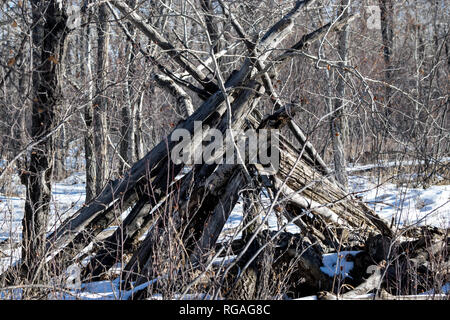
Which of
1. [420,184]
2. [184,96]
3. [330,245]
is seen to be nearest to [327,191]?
[330,245]

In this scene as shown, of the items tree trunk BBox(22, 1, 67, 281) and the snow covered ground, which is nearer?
tree trunk BBox(22, 1, 67, 281)

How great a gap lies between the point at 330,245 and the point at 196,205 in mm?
1554

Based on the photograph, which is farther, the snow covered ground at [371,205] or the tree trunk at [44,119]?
the snow covered ground at [371,205]

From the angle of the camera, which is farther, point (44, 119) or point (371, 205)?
point (371, 205)

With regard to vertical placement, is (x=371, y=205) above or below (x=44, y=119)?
below

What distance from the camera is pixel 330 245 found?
4.97 metres

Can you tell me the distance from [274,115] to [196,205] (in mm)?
1268
